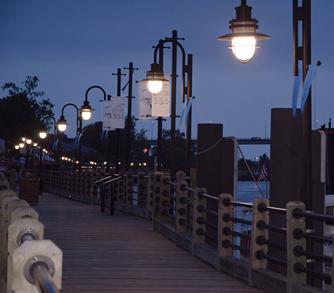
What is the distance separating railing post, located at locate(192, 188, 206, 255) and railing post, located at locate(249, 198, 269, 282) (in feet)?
12.1

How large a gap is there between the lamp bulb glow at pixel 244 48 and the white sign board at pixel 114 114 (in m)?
21.2

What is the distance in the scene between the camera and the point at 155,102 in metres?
24.1

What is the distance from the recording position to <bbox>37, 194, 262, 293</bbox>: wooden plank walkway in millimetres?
12320

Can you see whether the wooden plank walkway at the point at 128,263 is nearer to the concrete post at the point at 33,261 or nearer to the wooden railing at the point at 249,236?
the wooden railing at the point at 249,236

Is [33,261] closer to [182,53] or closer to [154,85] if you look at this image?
[154,85]

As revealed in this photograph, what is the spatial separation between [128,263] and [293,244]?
491 cm

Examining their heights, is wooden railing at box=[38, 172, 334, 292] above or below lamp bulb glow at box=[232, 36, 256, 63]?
below

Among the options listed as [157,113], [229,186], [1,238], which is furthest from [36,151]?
[1,238]

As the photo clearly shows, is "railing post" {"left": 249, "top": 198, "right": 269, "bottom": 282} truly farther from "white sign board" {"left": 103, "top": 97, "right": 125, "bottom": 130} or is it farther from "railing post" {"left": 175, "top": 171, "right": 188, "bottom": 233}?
"white sign board" {"left": 103, "top": 97, "right": 125, "bottom": 130}

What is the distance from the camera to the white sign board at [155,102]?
79.0ft

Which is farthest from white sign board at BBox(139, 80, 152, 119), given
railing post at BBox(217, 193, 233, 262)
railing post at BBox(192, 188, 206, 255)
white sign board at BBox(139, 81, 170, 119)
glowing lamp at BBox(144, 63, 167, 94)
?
railing post at BBox(217, 193, 233, 262)

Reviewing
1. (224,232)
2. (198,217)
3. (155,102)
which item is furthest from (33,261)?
(155,102)

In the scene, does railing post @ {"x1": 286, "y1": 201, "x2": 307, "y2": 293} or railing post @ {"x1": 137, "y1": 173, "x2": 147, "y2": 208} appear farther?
railing post @ {"x1": 137, "y1": 173, "x2": 147, "y2": 208}

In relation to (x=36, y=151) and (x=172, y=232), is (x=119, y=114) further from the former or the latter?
(x=36, y=151)
